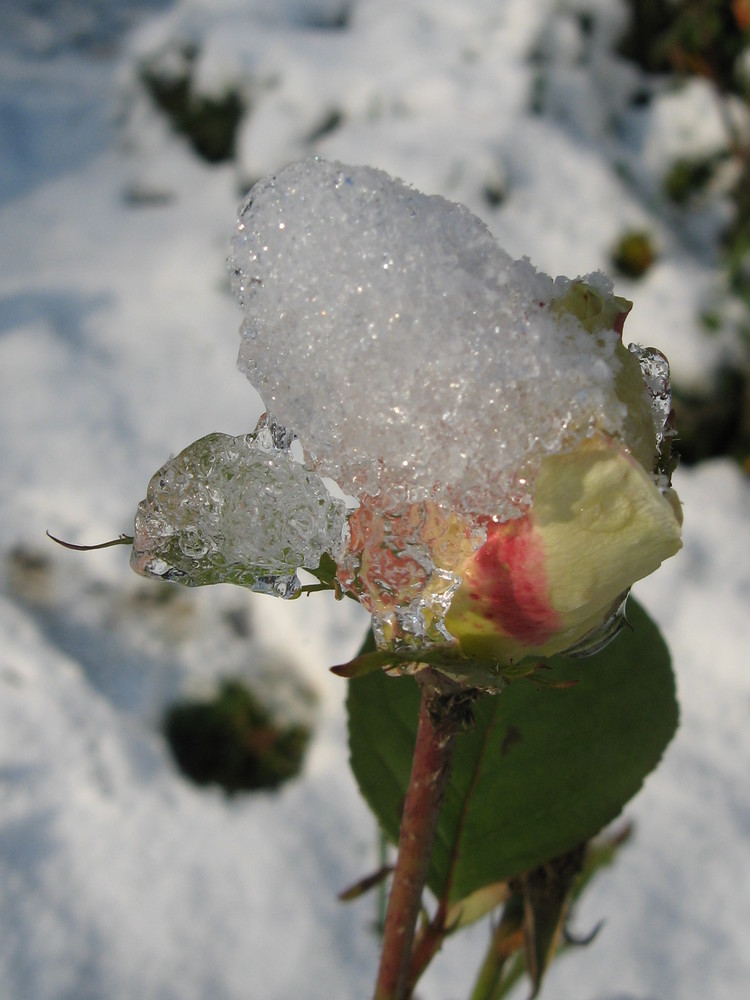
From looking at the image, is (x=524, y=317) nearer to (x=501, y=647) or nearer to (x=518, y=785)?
(x=501, y=647)

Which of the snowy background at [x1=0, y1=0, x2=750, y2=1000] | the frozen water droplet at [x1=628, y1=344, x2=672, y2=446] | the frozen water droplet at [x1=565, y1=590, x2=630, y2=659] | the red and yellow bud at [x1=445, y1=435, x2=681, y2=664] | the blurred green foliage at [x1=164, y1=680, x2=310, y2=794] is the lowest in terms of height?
the blurred green foliage at [x1=164, y1=680, x2=310, y2=794]

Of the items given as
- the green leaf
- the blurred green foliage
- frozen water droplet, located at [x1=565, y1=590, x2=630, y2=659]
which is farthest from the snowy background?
frozen water droplet, located at [x1=565, y1=590, x2=630, y2=659]

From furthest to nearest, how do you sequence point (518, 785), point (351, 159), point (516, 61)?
1. point (516, 61)
2. point (351, 159)
3. point (518, 785)

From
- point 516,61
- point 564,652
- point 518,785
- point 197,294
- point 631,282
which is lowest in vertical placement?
point 197,294

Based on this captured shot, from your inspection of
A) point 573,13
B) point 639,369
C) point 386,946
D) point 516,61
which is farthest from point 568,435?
point 573,13

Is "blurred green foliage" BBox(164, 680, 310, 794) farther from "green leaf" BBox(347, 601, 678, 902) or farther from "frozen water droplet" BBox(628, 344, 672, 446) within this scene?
"frozen water droplet" BBox(628, 344, 672, 446)

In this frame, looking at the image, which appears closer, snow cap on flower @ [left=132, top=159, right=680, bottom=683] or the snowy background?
snow cap on flower @ [left=132, top=159, right=680, bottom=683]
